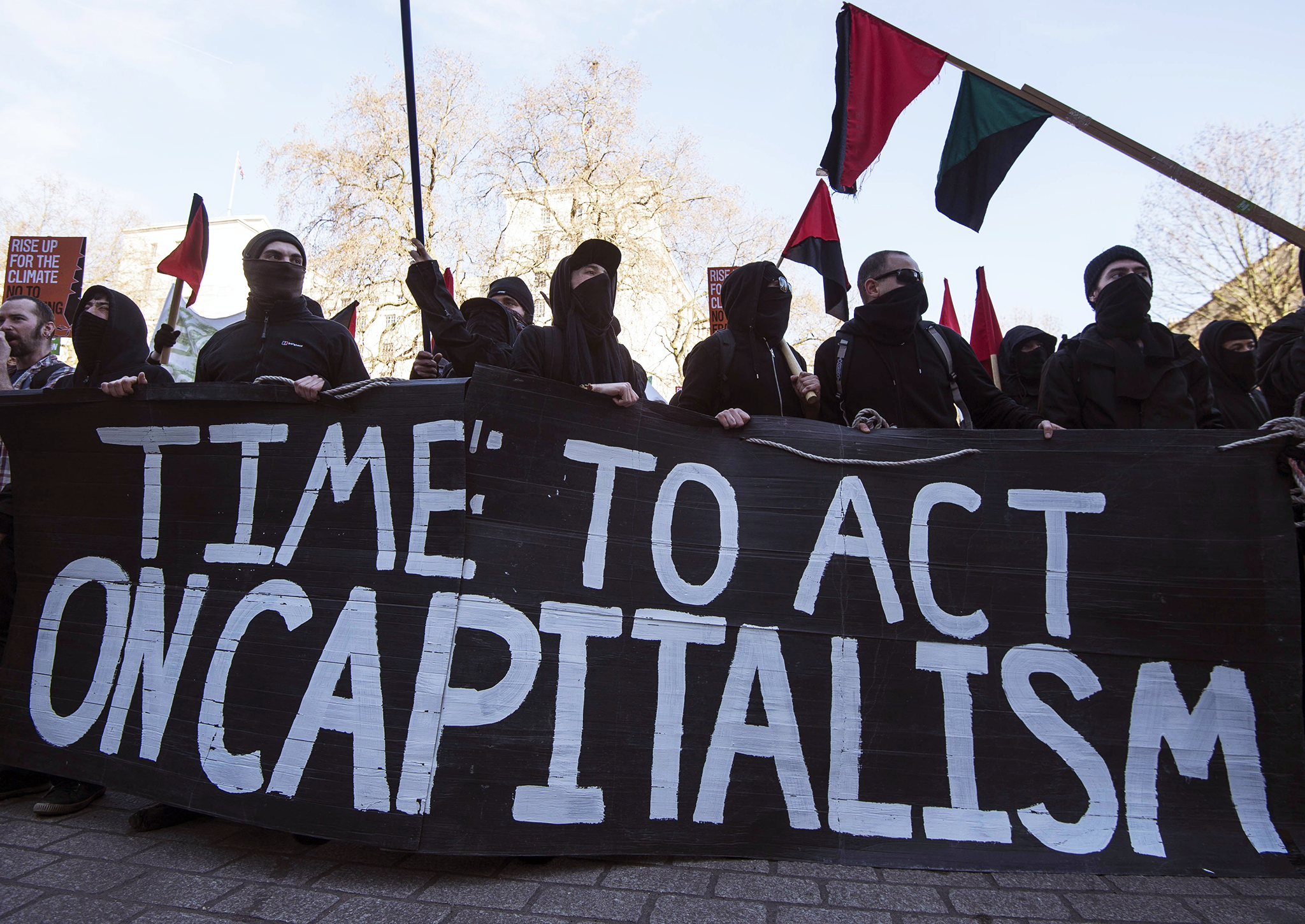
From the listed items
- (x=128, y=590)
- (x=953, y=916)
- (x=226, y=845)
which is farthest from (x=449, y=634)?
(x=953, y=916)

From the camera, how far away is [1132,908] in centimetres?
200

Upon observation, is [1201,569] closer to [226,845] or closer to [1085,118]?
[1085,118]

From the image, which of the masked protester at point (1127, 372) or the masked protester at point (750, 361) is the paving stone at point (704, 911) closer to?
the masked protester at point (750, 361)

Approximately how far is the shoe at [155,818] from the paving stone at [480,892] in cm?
93

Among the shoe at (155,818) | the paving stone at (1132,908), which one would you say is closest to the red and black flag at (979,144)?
the paving stone at (1132,908)

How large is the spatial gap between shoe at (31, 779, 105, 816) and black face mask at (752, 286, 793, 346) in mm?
2909

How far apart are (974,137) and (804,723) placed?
3.23 m

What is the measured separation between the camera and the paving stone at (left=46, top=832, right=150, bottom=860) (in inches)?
89.4

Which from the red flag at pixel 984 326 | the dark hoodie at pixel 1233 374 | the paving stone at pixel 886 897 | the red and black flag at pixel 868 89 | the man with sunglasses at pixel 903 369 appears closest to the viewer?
the paving stone at pixel 886 897

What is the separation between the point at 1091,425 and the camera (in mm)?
2914

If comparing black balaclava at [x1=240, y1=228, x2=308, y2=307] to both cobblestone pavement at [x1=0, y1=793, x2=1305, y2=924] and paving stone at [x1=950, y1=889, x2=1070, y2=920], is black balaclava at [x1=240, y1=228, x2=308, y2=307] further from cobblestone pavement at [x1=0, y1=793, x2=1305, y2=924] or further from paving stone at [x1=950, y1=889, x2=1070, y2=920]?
paving stone at [x1=950, y1=889, x2=1070, y2=920]

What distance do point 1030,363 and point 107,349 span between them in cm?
541

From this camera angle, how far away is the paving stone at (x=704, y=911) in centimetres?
191

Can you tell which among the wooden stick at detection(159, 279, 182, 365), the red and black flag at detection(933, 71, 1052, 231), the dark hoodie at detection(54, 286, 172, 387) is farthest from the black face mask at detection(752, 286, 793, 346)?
the wooden stick at detection(159, 279, 182, 365)
